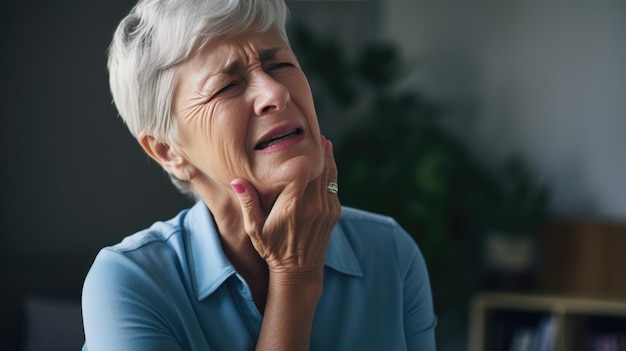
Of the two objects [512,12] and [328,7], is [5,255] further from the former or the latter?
[512,12]

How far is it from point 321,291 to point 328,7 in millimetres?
3238

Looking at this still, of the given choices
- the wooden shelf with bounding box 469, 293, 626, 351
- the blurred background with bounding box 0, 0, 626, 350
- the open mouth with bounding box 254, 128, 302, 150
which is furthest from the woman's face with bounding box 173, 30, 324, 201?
the wooden shelf with bounding box 469, 293, 626, 351

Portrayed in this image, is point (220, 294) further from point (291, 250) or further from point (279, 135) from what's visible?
point (279, 135)

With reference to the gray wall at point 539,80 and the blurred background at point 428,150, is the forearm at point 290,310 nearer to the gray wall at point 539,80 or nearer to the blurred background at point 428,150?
the blurred background at point 428,150

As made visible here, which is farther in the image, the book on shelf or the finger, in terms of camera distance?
the book on shelf

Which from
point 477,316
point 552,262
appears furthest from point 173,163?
point 552,262

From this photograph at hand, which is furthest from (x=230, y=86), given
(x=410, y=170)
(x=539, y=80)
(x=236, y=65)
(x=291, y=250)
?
(x=539, y=80)

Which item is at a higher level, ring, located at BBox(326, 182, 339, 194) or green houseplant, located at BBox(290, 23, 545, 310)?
ring, located at BBox(326, 182, 339, 194)

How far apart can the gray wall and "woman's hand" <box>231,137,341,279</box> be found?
3018 mm

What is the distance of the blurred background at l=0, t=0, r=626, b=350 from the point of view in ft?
9.64

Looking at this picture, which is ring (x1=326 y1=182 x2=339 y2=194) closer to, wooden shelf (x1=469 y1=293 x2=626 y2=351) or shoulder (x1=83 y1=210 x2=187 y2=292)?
shoulder (x1=83 y1=210 x2=187 y2=292)

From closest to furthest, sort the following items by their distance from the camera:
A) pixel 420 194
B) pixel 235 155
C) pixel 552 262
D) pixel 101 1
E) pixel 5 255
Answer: pixel 235 155 → pixel 5 255 → pixel 101 1 → pixel 420 194 → pixel 552 262

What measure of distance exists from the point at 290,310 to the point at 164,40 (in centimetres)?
44

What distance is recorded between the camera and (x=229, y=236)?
4.00 feet
